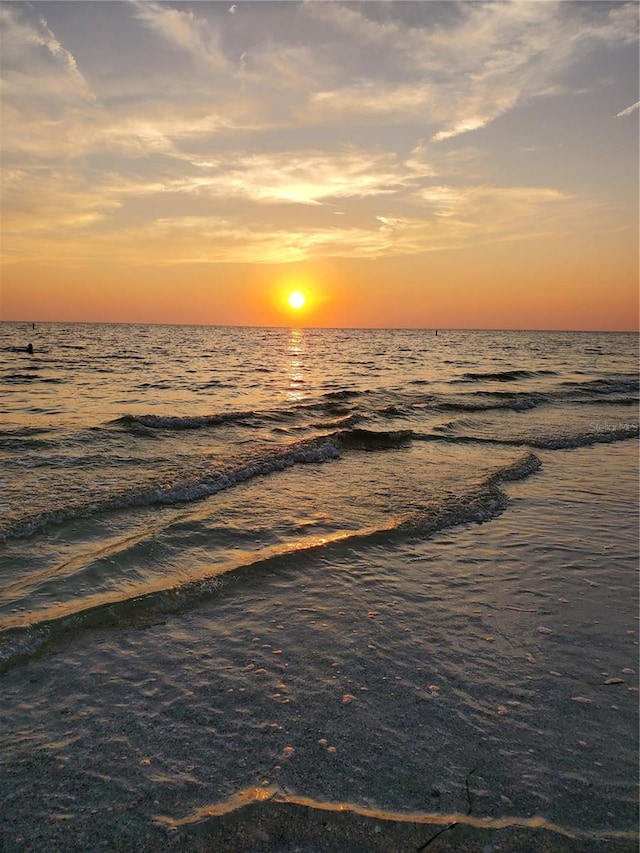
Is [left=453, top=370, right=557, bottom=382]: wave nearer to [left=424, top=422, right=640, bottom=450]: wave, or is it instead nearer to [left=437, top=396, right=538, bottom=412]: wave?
[left=437, top=396, right=538, bottom=412]: wave

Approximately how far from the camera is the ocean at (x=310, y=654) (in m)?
3.19

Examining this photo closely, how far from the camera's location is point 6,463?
11375 millimetres

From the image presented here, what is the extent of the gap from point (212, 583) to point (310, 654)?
181 centimetres

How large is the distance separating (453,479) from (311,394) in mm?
15911

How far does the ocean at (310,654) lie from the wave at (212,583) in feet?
0.10

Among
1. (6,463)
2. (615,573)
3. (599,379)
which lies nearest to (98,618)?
(615,573)

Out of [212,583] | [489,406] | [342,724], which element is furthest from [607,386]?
[342,724]

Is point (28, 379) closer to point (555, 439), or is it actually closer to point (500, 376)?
point (555, 439)

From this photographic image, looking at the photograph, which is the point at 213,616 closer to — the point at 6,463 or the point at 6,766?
the point at 6,766

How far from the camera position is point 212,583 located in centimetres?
619

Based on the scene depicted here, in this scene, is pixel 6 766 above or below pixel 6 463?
below

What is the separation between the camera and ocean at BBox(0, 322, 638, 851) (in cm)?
319

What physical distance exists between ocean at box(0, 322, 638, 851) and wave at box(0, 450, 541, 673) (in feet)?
0.10

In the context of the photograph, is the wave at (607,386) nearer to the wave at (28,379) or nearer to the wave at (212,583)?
the wave at (212,583)
